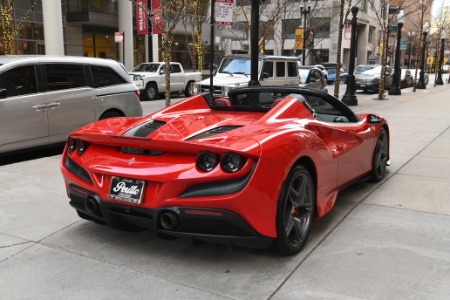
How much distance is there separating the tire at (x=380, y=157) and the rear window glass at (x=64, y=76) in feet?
16.8

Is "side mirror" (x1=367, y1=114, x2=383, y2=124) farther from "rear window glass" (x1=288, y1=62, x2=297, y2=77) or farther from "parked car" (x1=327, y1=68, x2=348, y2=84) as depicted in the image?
"parked car" (x1=327, y1=68, x2=348, y2=84)

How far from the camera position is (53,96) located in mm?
7539

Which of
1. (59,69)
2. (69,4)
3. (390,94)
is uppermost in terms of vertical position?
(69,4)

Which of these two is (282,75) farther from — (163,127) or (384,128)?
(163,127)

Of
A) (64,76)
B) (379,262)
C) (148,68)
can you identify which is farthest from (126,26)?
(379,262)

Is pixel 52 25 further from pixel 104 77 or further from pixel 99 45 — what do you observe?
pixel 104 77

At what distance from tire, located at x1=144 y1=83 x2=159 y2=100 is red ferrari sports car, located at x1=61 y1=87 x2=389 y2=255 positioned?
17.2m

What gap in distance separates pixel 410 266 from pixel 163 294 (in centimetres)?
187

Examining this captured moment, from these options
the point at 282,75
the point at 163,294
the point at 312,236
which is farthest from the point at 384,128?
the point at 282,75

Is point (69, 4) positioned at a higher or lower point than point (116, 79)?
higher

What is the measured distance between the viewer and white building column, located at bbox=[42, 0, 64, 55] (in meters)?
25.1

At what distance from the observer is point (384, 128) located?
6.05 m

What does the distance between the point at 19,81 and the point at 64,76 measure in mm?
837

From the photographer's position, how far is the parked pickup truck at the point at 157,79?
2098 centimetres
